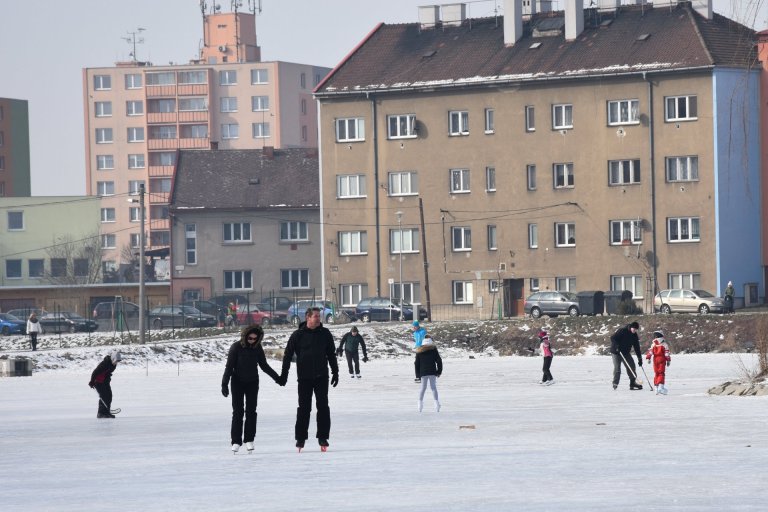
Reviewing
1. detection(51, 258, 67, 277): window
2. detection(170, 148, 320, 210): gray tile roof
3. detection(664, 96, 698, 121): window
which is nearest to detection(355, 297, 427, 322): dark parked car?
detection(664, 96, 698, 121): window

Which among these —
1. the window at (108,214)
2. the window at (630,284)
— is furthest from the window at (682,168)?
the window at (108,214)

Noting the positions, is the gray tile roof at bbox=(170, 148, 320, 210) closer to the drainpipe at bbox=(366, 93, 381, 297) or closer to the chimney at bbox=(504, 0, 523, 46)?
the drainpipe at bbox=(366, 93, 381, 297)

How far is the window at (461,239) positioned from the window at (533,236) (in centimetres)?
338

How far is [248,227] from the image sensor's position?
98.0 m

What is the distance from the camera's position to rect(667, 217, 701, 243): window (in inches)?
3004

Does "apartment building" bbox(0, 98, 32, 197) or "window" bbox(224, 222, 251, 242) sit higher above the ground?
"apartment building" bbox(0, 98, 32, 197)

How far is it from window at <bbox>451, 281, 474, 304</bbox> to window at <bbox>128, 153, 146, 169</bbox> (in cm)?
8275

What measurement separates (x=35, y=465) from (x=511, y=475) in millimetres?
6362

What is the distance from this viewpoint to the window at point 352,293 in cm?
8525

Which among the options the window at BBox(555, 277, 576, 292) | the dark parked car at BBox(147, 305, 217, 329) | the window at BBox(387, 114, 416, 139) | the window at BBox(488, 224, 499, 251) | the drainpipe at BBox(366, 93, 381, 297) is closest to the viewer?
the window at BBox(555, 277, 576, 292)

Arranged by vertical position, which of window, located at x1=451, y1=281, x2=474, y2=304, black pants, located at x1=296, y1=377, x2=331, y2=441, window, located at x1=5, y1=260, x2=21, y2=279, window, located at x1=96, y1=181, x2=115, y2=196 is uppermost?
window, located at x1=96, y1=181, x2=115, y2=196

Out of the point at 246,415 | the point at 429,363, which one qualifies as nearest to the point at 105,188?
the point at 429,363

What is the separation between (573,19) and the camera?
80.9 metres

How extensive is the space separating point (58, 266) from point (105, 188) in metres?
46.4
